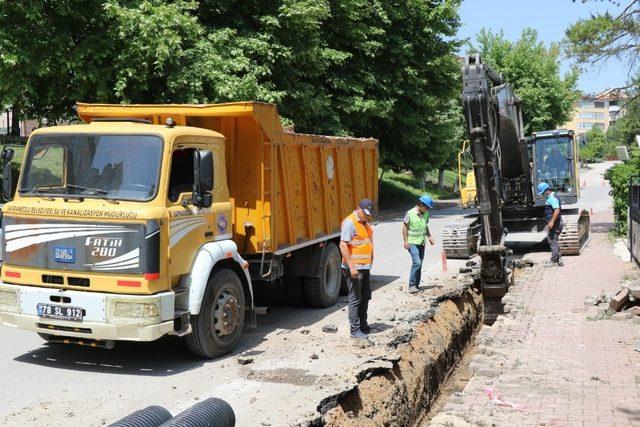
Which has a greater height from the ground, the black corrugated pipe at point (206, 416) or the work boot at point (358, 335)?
the black corrugated pipe at point (206, 416)

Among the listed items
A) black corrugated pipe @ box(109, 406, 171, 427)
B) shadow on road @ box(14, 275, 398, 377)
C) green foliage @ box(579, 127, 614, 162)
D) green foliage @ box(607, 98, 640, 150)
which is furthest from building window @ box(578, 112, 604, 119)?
black corrugated pipe @ box(109, 406, 171, 427)

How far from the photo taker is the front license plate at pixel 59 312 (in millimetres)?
7215

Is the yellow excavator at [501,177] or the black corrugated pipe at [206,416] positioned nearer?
the black corrugated pipe at [206,416]

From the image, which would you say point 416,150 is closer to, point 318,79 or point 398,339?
point 318,79

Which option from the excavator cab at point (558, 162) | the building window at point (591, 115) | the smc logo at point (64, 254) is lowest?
the smc logo at point (64, 254)

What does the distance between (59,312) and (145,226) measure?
52.2 inches

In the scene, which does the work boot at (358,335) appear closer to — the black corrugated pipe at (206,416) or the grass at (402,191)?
the black corrugated pipe at (206,416)

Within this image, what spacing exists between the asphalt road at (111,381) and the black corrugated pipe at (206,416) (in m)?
1.24

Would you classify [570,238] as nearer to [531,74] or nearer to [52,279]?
[52,279]

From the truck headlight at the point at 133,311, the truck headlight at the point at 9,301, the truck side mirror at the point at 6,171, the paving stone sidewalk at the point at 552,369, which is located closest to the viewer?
the paving stone sidewalk at the point at 552,369

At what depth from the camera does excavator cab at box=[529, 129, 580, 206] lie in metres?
19.0

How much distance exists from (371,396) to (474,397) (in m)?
0.99

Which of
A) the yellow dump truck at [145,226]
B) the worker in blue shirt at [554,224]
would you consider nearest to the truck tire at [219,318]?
the yellow dump truck at [145,226]

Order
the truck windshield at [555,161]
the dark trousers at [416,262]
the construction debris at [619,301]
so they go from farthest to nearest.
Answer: the truck windshield at [555,161] → the dark trousers at [416,262] → the construction debris at [619,301]
